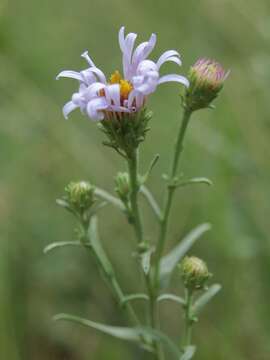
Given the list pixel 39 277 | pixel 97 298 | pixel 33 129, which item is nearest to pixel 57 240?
pixel 39 277

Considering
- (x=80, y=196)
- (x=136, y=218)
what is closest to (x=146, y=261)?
(x=136, y=218)

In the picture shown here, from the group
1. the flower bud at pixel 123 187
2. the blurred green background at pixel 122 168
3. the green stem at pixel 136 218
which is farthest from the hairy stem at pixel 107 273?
the blurred green background at pixel 122 168

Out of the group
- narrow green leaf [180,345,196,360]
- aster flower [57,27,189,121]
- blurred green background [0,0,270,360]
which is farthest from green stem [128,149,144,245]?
blurred green background [0,0,270,360]

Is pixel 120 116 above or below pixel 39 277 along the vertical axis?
above

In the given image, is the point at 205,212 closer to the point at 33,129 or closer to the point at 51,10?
the point at 33,129

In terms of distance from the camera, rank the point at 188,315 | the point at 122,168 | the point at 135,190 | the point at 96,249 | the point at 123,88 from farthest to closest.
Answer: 1. the point at 122,168
2. the point at 96,249
3. the point at 188,315
4. the point at 135,190
5. the point at 123,88

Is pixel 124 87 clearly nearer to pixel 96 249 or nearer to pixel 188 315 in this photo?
pixel 96 249

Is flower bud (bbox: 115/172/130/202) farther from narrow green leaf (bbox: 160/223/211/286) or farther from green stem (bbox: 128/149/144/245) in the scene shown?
narrow green leaf (bbox: 160/223/211/286)
